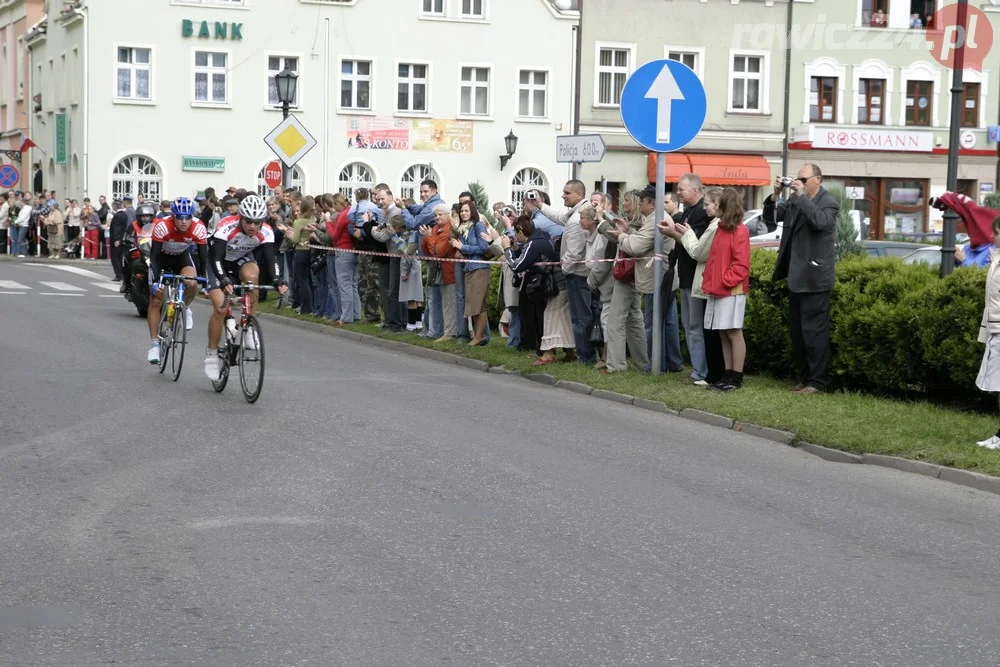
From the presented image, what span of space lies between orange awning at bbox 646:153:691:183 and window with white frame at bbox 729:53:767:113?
2.58 meters

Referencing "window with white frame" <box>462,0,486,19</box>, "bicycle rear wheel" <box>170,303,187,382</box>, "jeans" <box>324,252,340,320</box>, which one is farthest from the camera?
"window with white frame" <box>462,0,486,19</box>

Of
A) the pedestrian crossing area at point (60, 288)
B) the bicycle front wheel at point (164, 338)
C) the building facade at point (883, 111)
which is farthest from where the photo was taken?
the building facade at point (883, 111)

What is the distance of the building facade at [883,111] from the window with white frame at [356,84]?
14712 mm

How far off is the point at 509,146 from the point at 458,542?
45.4 m

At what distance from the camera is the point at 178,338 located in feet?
50.1

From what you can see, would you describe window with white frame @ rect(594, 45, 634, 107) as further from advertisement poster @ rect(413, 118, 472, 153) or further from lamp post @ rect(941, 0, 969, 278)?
lamp post @ rect(941, 0, 969, 278)

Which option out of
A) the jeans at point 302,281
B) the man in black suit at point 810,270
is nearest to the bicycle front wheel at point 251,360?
the man in black suit at point 810,270

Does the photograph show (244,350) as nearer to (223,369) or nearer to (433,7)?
(223,369)

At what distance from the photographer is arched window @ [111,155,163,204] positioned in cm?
5050

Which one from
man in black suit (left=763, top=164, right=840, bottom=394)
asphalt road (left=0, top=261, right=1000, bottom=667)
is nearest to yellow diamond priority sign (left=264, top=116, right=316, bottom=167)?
asphalt road (left=0, top=261, right=1000, bottom=667)

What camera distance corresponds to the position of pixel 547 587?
696cm

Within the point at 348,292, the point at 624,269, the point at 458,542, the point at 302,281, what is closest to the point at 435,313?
the point at 348,292

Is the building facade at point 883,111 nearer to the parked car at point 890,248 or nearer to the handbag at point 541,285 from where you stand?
the parked car at point 890,248

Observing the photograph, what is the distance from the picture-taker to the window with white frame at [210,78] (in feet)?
167
